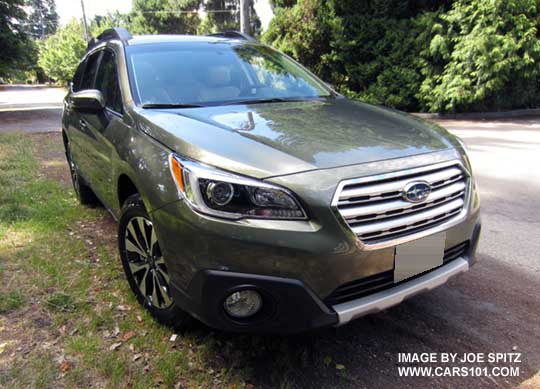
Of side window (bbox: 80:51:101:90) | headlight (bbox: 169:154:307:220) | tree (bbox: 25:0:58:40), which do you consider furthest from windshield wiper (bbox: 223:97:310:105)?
tree (bbox: 25:0:58:40)

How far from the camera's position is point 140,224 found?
2412 mm

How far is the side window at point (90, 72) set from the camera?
3.89 metres

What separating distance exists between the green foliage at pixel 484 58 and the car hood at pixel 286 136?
1034cm

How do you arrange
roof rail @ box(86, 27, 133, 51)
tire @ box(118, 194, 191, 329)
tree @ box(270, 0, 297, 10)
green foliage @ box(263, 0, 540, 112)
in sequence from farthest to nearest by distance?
tree @ box(270, 0, 297, 10) < green foliage @ box(263, 0, 540, 112) < roof rail @ box(86, 27, 133, 51) < tire @ box(118, 194, 191, 329)

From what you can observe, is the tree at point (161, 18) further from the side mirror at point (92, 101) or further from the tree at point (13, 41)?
the side mirror at point (92, 101)

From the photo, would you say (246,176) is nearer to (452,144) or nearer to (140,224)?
(140,224)

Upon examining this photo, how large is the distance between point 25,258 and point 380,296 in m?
2.91

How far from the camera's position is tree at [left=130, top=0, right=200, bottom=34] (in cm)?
3462

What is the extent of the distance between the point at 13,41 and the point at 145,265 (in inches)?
610

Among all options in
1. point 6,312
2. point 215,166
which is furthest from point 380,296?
point 6,312

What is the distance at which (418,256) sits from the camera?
6.63ft

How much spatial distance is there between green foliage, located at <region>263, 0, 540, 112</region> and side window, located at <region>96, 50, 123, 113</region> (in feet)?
35.1

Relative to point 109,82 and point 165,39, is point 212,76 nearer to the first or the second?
point 165,39

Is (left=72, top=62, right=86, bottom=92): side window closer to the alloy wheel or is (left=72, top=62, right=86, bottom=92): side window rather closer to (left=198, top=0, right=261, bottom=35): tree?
the alloy wheel
